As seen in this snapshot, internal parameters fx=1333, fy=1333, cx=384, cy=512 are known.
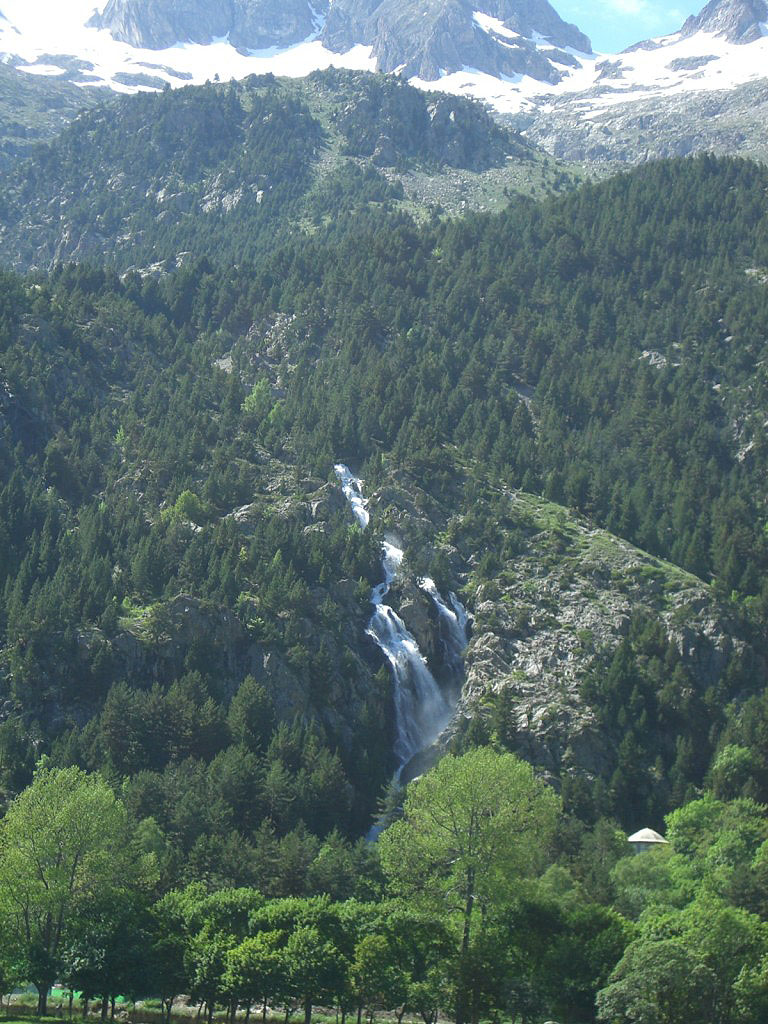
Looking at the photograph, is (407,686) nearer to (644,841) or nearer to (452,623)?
(452,623)

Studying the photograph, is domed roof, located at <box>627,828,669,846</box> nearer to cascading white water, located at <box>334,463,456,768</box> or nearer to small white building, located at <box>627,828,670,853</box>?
small white building, located at <box>627,828,670,853</box>

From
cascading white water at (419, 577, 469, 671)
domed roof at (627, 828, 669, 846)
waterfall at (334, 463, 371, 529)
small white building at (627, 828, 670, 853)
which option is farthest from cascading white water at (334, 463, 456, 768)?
small white building at (627, 828, 670, 853)

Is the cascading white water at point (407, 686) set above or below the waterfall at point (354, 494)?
below

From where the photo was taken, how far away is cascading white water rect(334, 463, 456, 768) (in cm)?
14912

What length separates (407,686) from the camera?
154 m

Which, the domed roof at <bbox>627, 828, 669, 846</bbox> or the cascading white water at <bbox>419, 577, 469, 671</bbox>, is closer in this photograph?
the domed roof at <bbox>627, 828, 669, 846</bbox>

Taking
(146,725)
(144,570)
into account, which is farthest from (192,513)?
(146,725)

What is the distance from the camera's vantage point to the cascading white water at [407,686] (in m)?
149

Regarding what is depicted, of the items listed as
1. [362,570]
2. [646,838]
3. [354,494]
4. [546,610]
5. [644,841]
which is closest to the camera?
[644,841]

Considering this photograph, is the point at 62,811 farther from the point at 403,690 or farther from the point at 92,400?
the point at 92,400

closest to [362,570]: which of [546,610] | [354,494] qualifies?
[354,494]

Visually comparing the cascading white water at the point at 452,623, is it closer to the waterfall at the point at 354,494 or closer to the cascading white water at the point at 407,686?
the cascading white water at the point at 407,686

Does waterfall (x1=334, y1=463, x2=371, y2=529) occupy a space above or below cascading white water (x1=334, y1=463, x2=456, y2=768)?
above

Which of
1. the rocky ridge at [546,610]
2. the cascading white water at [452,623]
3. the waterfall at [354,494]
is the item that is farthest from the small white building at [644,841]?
the waterfall at [354,494]
